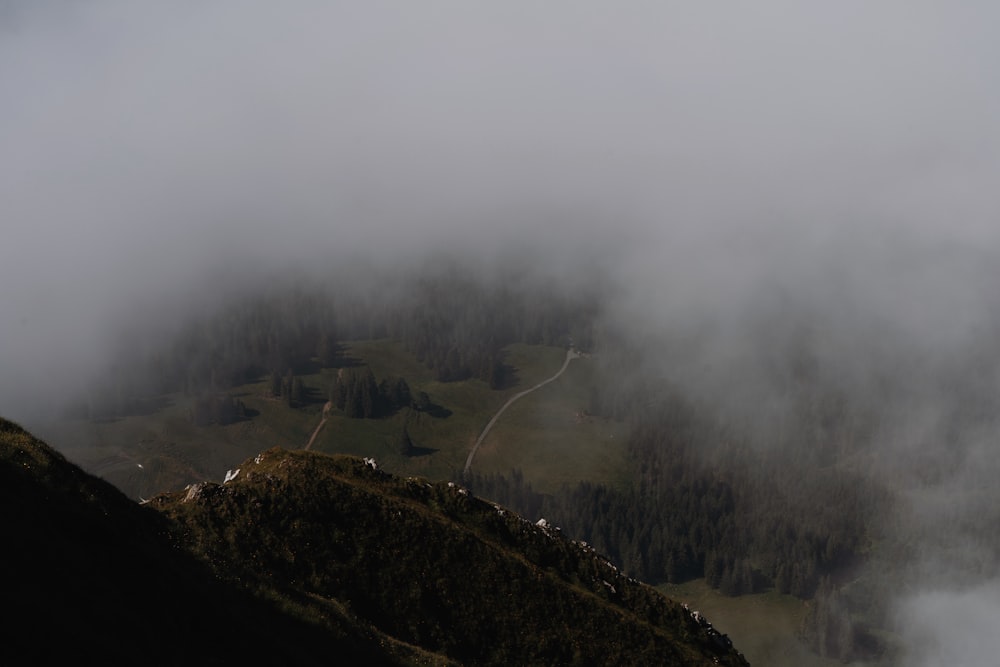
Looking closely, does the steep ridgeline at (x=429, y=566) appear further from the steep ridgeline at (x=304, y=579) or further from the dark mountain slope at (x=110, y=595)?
the dark mountain slope at (x=110, y=595)

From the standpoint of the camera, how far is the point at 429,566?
3260 inches

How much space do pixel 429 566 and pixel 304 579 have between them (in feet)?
41.1

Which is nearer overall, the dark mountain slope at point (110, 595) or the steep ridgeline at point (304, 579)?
the dark mountain slope at point (110, 595)

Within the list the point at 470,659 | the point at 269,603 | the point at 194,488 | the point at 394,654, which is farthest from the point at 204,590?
the point at 470,659

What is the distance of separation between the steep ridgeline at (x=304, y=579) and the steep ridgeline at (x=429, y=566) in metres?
0.16

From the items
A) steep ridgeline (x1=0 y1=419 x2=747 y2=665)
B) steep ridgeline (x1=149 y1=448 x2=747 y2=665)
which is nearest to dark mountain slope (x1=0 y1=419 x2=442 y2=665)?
steep ridgeline (x1=0 y1=419 x2=747 y2=665)

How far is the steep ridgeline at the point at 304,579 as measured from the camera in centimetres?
4516

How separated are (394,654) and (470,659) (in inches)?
505

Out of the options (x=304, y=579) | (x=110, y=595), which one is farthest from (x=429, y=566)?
(x=110, y=595)

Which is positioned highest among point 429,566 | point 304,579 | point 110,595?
point 110,595

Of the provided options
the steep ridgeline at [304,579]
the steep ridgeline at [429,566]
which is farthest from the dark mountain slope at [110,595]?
the steep ridgeline at [429,566]

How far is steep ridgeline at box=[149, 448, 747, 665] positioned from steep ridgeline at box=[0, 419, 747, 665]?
161 mm

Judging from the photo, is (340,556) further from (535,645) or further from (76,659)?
(76,659)

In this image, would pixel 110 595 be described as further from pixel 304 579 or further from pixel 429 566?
pixel 429 566
